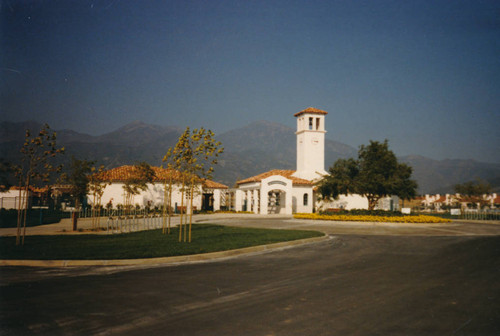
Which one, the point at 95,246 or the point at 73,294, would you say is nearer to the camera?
the point at 73,294

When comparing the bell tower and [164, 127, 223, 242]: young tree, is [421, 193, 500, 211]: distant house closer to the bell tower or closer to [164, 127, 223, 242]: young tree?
the bell tower

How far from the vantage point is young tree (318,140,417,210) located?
31781 mm

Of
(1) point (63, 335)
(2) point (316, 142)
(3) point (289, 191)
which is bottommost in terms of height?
(1) point (63, 335)

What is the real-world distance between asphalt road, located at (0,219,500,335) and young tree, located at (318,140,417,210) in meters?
20.7

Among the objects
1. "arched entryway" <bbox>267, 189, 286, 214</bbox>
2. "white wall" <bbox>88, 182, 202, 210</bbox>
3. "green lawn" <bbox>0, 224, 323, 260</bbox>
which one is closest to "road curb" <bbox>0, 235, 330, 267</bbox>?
"green lawn" <bbox>0, 224, 323, 260</bbox>

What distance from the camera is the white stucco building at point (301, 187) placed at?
41281mm

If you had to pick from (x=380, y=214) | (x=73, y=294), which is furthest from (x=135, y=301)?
(x=380, y=214)

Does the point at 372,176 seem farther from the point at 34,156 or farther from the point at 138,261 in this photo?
the point at 34,156

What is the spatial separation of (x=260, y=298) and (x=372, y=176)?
2703 cm

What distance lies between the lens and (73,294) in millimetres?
7062

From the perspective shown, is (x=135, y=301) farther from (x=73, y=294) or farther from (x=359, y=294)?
(x=359, y=294)

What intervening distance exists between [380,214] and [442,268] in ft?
72.1

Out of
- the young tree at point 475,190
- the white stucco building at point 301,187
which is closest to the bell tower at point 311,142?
the white stucco building at point 301,187

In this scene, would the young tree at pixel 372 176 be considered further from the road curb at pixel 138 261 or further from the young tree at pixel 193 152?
the road curb at pixel 138 261
